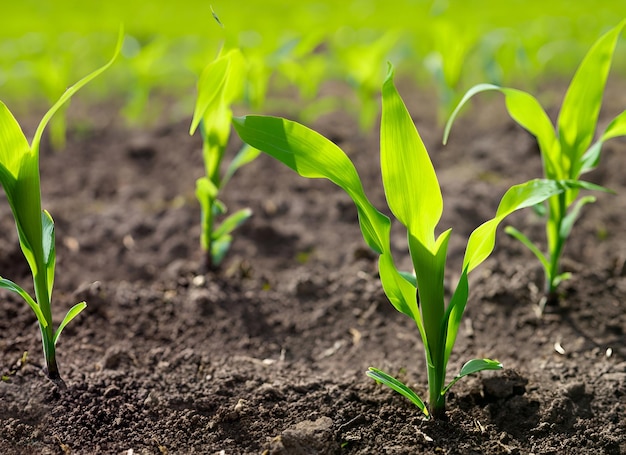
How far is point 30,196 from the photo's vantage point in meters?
1.55

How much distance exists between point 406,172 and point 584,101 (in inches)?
28.9

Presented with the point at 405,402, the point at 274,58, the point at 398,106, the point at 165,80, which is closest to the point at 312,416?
the point at 405,402

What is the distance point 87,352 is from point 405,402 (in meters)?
0.93

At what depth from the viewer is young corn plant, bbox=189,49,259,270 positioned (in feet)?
5.68

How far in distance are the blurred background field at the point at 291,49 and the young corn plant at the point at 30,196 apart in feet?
1.09

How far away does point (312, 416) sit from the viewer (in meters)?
1.64

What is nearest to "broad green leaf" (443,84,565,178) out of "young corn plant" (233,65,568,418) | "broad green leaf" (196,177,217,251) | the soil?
"young corn plant" (233,65,568,418)

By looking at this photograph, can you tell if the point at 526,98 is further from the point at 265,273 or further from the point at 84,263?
the point at 84,263

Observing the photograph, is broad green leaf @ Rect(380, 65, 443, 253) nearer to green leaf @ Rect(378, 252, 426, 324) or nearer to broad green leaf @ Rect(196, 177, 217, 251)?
green leaf @ Rect(378, 252, 426, 324)

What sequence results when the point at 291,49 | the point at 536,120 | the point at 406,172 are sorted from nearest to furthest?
the point at 406,172, the point at 536,120, the point at 291,49

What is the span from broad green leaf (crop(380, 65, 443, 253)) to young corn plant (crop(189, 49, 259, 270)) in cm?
48

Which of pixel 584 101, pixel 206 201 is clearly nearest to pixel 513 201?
pixel 584 101

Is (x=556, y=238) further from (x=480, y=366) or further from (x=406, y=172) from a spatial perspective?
(x=406, y=172)

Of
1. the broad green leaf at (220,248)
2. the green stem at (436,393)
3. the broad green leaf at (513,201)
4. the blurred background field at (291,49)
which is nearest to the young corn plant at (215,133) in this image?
the broad green leaf at (220,248)
